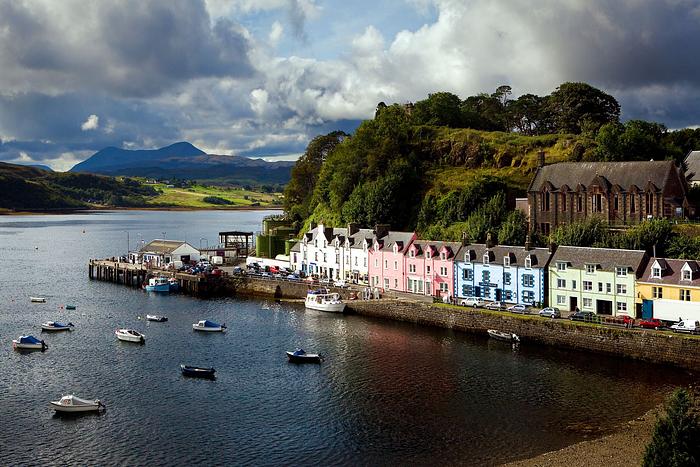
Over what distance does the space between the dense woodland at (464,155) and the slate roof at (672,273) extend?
52.5ft

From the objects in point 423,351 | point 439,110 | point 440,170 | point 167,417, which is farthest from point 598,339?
point 439,110

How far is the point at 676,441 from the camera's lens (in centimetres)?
2670

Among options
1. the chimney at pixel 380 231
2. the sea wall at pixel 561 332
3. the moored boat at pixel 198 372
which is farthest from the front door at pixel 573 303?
the moored boat at pixel 198 372

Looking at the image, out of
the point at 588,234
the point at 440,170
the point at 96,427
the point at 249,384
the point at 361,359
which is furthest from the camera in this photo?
the point at 440,170

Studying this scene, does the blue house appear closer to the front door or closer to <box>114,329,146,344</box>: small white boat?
the front door

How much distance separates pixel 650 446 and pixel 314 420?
924 inches

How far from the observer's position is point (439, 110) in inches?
5546

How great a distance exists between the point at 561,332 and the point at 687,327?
10810 mm

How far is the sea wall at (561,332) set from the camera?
181ft

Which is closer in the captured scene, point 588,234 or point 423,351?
point 423,351

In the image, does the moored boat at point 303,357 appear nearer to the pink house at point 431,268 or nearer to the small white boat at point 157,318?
the pink house at point 431,268

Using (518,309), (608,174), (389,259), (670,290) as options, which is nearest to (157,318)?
(389,259)

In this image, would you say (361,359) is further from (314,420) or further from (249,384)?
(314,420)

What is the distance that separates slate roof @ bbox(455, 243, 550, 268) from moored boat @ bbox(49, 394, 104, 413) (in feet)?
152
